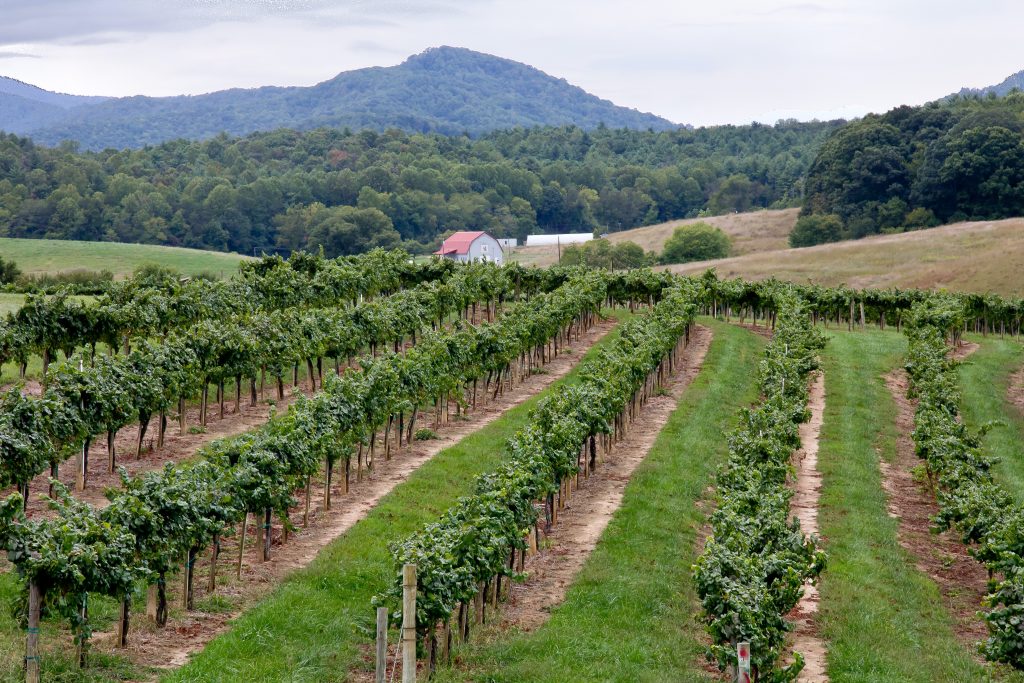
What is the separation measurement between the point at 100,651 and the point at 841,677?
12453 mm

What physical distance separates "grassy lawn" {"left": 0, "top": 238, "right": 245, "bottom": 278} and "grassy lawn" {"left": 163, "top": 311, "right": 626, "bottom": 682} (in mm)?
84488

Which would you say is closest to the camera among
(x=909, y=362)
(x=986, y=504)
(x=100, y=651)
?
(x=100, y=651)

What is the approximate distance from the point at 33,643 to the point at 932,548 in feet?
68.6

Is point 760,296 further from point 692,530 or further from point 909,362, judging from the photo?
point 692,530

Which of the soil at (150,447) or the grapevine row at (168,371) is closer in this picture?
the grapevine row at (168,371)

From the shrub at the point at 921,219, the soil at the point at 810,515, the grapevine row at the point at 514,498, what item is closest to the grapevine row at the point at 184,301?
the grapevine row at the point at 514,498

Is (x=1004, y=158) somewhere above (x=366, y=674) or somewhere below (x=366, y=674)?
above

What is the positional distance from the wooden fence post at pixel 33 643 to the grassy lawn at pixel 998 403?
937 inches

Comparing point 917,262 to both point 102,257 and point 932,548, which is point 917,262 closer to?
point 932,548

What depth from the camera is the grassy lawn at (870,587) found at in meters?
19.8

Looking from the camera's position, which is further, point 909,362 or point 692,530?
point 909,362

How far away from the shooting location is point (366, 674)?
744 inches

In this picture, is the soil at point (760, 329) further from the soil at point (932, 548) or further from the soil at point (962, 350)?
the soil at point (932, 548)

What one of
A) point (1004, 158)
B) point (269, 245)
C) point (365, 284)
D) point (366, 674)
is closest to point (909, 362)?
point (365, 284)
